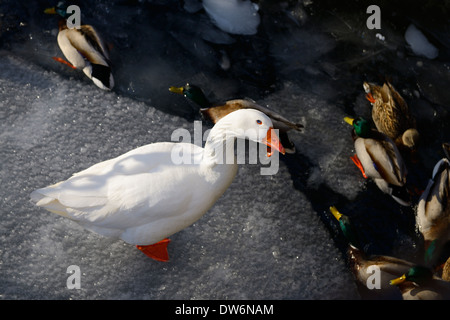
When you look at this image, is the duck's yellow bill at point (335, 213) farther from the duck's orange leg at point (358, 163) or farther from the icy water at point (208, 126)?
the duck's orange leg at point (358, 163)

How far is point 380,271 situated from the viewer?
3885 mm

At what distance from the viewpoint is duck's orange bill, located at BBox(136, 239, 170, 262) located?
3961 mm

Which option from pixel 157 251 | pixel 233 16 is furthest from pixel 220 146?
pixel 233 16

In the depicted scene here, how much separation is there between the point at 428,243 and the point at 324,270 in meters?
0.84

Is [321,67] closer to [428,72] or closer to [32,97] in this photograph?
[428,72]

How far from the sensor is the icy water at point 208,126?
13.0 feet

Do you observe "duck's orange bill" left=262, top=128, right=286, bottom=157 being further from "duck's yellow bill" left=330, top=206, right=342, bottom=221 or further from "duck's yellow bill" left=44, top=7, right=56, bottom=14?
"duck's yellow bill" left=44, top=7, right=56, bottom=14

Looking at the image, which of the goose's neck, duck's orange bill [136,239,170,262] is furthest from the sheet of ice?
duck's orange bill [136,239,170,262]

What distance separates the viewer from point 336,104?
482 cm

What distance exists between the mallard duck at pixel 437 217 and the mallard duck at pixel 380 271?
33 cm

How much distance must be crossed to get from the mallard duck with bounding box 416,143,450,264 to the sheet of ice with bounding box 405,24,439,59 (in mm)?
1403

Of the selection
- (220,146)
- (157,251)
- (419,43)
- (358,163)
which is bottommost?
(157,251)

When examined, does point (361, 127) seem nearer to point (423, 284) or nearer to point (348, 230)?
point (348, 230)

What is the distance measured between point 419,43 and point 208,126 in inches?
86.9
